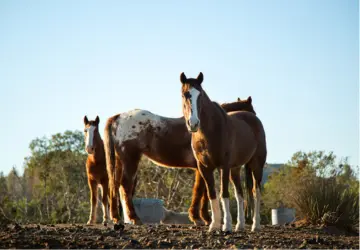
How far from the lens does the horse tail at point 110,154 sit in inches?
421

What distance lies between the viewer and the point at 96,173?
12.2 meters

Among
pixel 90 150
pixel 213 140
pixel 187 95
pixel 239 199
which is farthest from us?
pixel 90 150

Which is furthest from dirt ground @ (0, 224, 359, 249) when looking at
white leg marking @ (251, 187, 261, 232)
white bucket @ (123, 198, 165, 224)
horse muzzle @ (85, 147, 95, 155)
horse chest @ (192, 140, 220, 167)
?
white bucket @ (123, 198, 165, 224)

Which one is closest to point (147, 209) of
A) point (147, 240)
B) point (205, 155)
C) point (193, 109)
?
point (205, 155)

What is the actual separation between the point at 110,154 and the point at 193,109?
10.3 feet

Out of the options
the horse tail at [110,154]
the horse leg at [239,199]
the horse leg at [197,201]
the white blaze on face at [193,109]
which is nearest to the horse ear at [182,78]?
the white blaze on face at [193,109]

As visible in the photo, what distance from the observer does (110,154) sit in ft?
35.7

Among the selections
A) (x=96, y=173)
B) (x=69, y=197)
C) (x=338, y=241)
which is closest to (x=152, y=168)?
(x=69, y=197)

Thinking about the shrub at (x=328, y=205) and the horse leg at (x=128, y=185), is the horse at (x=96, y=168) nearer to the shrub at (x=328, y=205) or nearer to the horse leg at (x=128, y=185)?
the horse leg at (x=128, y=185)

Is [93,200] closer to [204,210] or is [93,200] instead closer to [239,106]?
[204,210]

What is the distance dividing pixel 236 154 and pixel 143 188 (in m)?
14.0

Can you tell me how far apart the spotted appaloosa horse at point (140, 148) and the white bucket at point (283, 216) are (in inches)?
156

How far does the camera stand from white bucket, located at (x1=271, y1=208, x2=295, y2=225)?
1458 centimetres

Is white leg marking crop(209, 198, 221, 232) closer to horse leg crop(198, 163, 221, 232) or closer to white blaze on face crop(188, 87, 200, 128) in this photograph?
horse leg crop(198, 163, 221, 232)
